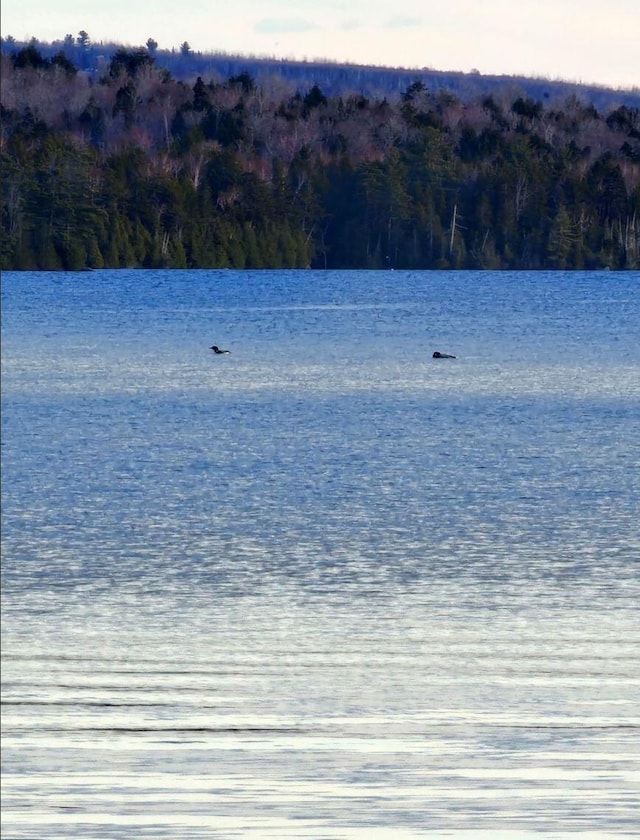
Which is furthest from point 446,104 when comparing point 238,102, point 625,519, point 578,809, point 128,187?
point 578,809

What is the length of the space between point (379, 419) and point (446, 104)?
134 metres

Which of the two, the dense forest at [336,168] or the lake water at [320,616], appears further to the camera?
the dense forest at [336,168]

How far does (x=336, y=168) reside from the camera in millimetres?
140625

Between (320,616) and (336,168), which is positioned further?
(336,168)

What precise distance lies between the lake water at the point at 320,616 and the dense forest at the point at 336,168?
9484 cm

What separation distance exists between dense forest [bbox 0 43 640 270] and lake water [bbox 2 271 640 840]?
9484 cm

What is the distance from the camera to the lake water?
7734mm

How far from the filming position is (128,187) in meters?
119

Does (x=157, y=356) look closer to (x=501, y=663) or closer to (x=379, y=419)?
(x=379, y=419)

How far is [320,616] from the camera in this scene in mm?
12547

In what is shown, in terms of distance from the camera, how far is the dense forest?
131m

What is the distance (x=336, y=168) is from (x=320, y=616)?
130m

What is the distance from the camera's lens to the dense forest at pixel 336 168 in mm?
130875

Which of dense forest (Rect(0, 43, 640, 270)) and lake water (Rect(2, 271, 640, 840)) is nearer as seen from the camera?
lake water (Rect(2, 271, 640, 840))
